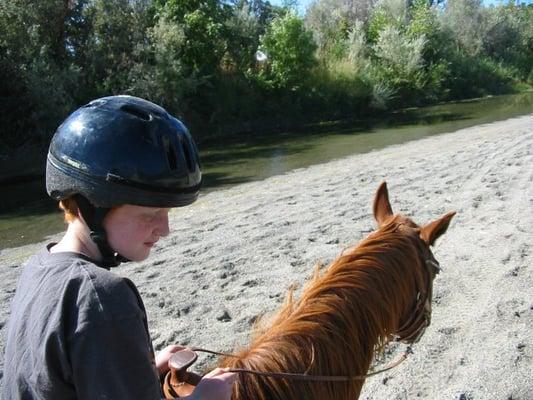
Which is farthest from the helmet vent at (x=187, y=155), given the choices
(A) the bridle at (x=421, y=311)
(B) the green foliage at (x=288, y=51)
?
(B) the green foliage at (x=288, y=51)

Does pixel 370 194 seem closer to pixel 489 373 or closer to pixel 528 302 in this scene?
pixel 528 302

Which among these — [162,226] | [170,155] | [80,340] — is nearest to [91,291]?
[80,340]

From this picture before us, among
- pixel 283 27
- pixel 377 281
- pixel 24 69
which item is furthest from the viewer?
pixel 283 27

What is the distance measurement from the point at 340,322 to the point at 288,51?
30322 millimetres

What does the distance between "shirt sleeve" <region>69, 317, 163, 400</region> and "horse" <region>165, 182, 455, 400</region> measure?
472 mm

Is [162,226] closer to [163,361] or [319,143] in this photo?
[163,361]

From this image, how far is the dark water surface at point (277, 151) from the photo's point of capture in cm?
1002

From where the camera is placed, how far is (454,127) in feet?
69.5

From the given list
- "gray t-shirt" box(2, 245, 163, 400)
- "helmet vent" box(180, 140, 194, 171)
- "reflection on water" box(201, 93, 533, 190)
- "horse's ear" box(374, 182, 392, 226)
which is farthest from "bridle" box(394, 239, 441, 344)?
"reflection on water" box(201, 93, 533, 190)

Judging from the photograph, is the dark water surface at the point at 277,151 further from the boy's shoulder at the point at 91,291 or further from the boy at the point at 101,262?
the boy's shoulder at the point at 91,291

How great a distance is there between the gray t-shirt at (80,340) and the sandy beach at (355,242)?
96.1 inches

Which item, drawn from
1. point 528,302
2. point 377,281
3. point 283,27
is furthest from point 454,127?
point 377,281

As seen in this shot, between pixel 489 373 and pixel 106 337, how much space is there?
3.06 m

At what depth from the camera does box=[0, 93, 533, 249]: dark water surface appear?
32.9ft
